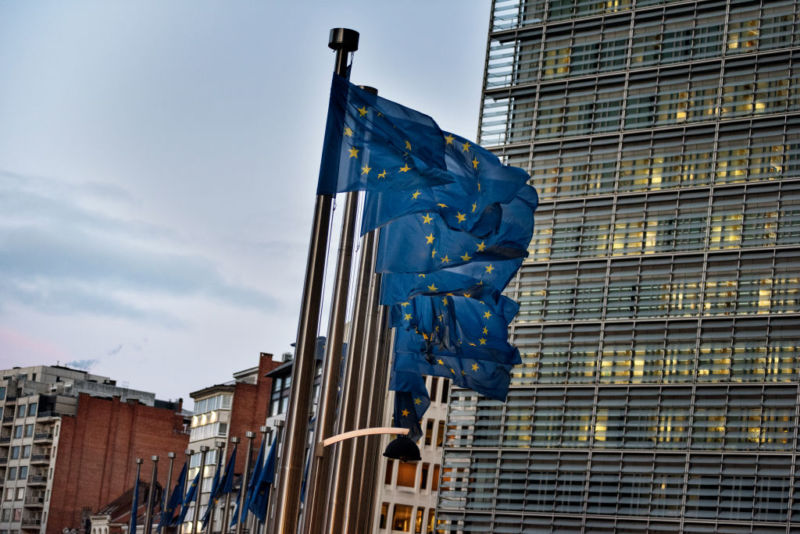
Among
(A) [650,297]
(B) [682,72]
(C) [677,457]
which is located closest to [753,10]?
(B) [682,72]

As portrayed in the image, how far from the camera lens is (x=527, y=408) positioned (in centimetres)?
6838

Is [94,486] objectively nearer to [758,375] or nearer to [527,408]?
[527,408]

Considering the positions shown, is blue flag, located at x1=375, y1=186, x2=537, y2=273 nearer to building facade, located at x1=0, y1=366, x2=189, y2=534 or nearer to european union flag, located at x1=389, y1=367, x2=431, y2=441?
european union flag, located at x1=389, y1=367, x2=431, y2=441

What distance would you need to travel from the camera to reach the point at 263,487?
60969 millimetres

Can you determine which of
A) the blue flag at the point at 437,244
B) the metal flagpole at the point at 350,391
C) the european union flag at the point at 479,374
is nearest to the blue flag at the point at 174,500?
the european union flag at the point at 479,374

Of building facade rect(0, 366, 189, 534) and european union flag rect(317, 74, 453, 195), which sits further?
building facade rect(0, 366, 189, 534)

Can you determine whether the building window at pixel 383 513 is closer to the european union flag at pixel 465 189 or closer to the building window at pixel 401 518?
the building window at pixel 401 518

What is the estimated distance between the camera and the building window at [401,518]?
311 ft

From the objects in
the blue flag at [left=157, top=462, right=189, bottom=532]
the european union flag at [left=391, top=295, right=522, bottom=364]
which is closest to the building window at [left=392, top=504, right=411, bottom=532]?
the blue flag at [left=157, top=462, right=189, bottom=532]

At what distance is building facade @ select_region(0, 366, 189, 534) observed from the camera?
150m

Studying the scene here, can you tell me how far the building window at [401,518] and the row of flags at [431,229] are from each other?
60.5 m

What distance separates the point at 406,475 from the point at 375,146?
246 feet

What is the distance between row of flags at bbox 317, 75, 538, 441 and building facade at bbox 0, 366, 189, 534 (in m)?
119

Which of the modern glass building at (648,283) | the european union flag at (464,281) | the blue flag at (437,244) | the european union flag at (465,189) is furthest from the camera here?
the modern glass building at (648,283)
